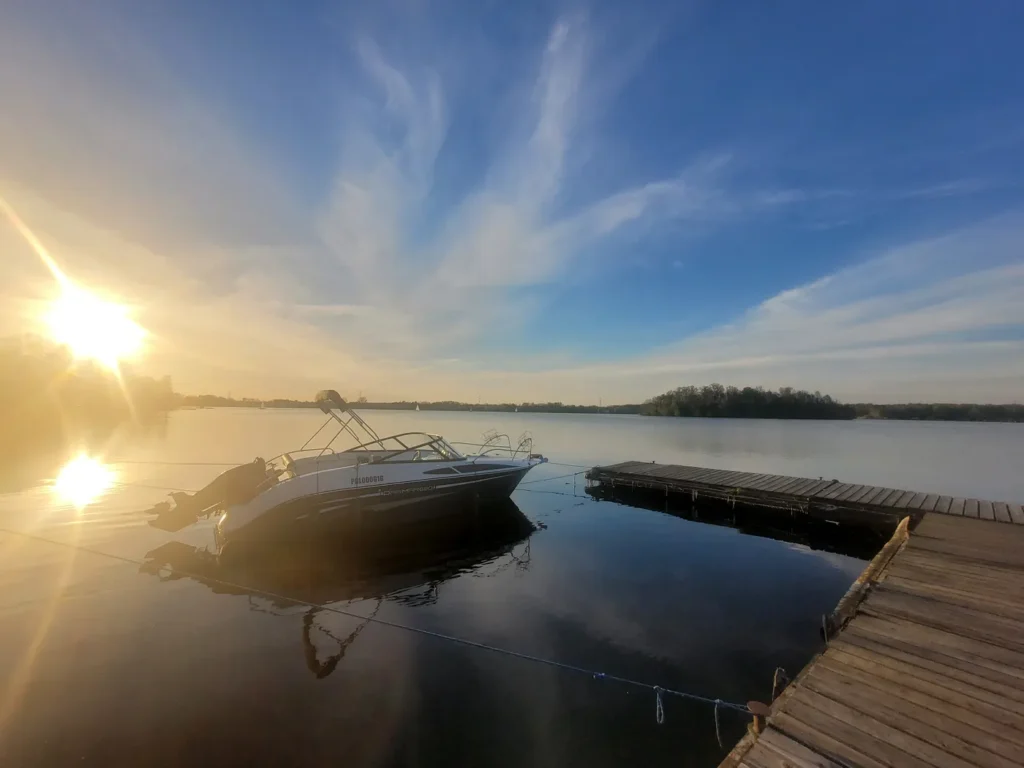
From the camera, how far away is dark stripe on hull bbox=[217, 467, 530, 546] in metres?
13.1

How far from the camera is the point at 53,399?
222ft

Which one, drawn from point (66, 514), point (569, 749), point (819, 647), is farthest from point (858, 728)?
point (66, 514)

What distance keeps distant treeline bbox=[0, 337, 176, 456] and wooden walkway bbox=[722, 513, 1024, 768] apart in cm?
5658

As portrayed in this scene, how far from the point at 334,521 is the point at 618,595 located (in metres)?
Result: 8.69

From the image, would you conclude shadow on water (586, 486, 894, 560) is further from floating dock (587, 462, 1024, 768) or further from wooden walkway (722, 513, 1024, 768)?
wooden walkway (722, 513, 1024, 768)

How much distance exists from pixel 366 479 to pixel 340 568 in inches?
114

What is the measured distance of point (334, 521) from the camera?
13898 millimetres

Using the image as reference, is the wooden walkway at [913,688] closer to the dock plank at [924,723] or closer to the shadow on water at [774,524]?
the dock plank at [924,723]

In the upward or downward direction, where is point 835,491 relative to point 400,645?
upward

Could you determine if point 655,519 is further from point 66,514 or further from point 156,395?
point 156,395

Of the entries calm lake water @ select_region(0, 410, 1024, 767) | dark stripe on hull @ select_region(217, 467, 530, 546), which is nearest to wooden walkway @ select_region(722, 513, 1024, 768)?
calm lake water @ select_region(0, 410, 1024, 767)

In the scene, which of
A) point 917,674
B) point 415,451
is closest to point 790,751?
point 917,674

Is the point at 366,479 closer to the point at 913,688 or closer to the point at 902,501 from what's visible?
the point at 913,688

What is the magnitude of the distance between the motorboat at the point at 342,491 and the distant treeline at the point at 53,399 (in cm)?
4222
